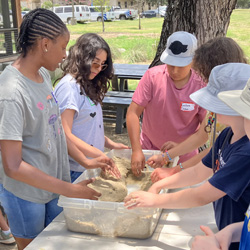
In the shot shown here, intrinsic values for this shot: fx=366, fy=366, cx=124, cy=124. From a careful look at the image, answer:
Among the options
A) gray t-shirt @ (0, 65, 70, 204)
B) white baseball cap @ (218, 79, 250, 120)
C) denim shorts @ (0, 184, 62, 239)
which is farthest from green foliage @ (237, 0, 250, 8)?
white baseball cap @ (218, 79, 250, 120)

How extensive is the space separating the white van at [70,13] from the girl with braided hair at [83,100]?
2763 centimetres

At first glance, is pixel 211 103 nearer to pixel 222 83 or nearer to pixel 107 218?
pixel 222 83

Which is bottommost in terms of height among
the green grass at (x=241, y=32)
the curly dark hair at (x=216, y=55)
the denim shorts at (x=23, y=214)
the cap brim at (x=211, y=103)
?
the green grass at (x=241, y=32)

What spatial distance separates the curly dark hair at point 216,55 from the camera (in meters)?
1.71

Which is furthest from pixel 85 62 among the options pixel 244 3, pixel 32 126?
pixel 244 3


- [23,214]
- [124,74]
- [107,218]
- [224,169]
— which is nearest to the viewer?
[224,169]

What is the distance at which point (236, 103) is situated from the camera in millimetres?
1029

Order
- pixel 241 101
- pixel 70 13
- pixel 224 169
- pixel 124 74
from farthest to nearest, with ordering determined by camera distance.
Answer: pixel 70 13 < pixel 124 74 < pixel 224 169 < pixel 241 101

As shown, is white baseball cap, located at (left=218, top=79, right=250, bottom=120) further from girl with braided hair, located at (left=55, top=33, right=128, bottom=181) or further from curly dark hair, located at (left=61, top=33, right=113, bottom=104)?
curly dark hair, located at (left=61, top=33, right=113, bottom=104)

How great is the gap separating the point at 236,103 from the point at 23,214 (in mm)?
1026

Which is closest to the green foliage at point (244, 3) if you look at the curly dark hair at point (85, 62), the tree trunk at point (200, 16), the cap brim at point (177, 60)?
the tree trunk at point (200, 16)

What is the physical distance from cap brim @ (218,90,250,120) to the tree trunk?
2.71 meters

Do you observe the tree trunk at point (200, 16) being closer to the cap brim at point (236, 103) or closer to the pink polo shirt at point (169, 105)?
the pink polo shirt at point (169, 105)

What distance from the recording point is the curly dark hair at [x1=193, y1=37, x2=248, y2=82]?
1708 millimetres
